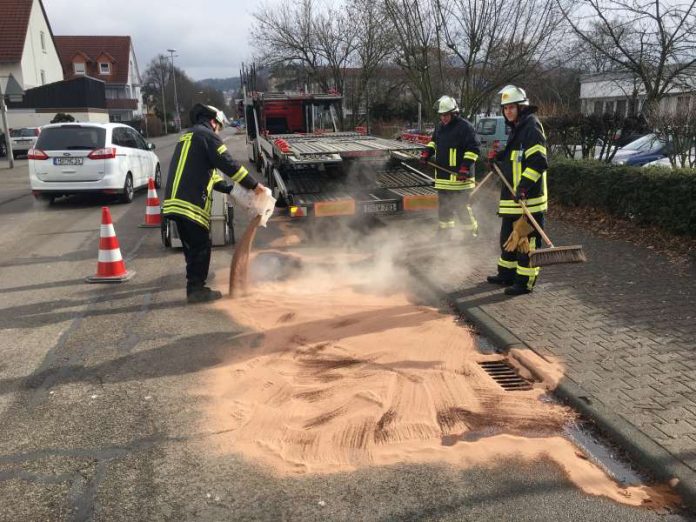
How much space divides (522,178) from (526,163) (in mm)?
150

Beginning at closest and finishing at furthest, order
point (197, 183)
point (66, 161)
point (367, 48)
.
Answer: point (197, 183)
point (66, 161)
point (367, 48)

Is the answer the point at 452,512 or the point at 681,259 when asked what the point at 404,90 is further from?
the point at 452,512

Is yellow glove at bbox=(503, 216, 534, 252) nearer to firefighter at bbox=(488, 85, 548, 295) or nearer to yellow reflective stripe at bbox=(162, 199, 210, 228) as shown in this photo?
firefighter at bbox=(488, 85, 548, 295)

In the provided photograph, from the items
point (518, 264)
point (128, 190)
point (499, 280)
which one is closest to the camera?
point (518, 264)

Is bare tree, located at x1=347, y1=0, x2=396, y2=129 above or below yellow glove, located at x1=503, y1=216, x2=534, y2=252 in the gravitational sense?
above

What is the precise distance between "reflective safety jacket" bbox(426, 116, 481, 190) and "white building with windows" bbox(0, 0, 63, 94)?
106ft

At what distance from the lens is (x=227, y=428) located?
3.46 meters

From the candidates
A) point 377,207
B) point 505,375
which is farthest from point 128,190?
point 505,375

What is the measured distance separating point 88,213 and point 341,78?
56.1 feet

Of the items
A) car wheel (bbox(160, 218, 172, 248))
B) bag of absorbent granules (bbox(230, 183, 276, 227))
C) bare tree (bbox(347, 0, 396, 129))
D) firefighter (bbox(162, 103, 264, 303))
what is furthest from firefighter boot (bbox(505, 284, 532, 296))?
bare tree (bbox(347, 0, 396, 129))

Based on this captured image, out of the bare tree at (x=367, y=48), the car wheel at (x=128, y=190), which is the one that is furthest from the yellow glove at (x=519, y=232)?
the bare tree at (x=367, y=48)

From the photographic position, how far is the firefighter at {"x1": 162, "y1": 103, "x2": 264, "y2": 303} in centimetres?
557

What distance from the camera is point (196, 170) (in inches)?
222

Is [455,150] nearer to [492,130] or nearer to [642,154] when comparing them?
[642,154]
